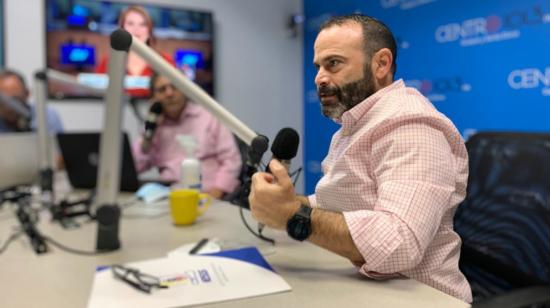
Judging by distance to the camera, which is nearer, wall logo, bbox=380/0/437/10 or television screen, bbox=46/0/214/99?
wall logo, bbox=380/0/437/10

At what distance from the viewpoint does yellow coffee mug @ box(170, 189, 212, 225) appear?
1203 mm

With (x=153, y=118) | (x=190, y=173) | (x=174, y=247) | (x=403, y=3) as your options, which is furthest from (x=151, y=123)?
(x=403, y=3)

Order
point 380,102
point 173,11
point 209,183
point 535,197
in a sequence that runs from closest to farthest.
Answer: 1. point 380,102
2. point 535,197
3. point 209,183
4. point 173,11

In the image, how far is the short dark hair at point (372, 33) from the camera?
1.72 ft

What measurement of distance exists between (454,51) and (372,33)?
11.9 inches

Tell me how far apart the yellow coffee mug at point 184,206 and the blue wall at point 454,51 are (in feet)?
1.71

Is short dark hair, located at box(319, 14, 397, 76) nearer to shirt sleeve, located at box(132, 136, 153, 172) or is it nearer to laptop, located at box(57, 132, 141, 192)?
laptop, located at box(57, 132, 141, 192)

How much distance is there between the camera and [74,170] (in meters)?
1.84

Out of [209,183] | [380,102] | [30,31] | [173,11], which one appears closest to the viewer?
[380,102]

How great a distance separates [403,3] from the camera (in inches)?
27.9

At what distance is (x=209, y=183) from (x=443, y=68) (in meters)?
0.76

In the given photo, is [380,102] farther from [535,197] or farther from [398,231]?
[535,197]

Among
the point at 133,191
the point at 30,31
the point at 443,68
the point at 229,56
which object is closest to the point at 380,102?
the point at 443,68

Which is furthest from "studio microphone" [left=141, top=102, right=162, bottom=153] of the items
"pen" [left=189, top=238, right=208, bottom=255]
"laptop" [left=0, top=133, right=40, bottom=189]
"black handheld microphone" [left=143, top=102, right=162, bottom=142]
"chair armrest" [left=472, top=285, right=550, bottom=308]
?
"chair armrest" [left=472, top=285, right=550, bottom=308]
